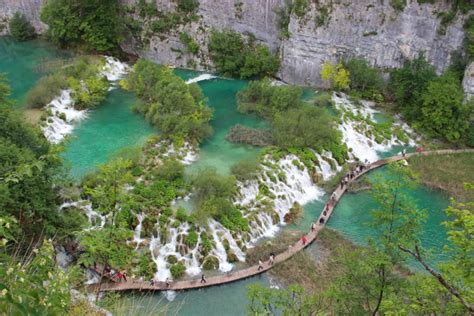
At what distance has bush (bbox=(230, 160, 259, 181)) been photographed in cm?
2509

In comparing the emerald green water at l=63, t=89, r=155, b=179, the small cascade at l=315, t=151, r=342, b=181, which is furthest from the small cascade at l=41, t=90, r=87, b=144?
the small cascade at l=315, t=151, r=342, b=181

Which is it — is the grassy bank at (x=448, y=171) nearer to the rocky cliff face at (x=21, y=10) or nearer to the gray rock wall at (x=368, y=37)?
the gray rock wall at (x=368, y=37)

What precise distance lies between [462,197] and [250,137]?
1268 centimetres

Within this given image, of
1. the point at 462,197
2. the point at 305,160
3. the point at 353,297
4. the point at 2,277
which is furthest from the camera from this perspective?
the point at 305,160

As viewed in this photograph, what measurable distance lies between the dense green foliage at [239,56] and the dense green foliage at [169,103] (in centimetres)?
612

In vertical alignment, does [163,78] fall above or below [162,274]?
above

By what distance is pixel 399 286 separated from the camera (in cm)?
1148

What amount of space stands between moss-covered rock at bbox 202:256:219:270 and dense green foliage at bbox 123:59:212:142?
939cm

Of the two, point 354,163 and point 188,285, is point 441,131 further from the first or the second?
point 188,285

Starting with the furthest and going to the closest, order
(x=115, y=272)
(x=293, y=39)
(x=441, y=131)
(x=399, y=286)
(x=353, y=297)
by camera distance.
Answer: (x=293, y=39), (x=441, y=131), (x=115, y=272), (x=353, y=297), (x=399, y=286)

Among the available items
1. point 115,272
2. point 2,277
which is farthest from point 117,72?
point 2,277

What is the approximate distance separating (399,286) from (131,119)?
23.3 meters

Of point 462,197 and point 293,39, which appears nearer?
point 462,197

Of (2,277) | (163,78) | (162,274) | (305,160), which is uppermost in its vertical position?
(2,277)
